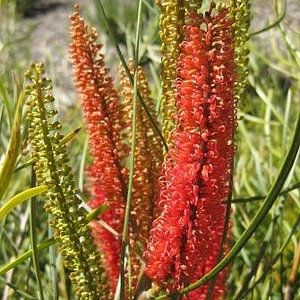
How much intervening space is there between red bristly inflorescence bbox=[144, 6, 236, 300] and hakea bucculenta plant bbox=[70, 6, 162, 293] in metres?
0.06

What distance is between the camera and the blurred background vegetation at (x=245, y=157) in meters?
0.55

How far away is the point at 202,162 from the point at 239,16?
8 centimetres

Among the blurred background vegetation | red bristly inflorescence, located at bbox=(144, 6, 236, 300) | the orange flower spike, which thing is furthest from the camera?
the blurred background vegetation

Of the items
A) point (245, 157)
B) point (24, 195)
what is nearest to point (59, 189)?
point (24, 195)

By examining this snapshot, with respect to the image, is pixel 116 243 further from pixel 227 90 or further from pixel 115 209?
pixel 227 90

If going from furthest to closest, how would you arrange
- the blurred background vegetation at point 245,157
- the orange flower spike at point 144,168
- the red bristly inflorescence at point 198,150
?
the blurred background vegetation at point 245,157 → the orange flower spike at point 144,168 → the red bristly inflorescence at point 198,150

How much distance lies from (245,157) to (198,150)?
869 millimetres

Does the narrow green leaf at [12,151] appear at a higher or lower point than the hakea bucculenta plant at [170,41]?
lower

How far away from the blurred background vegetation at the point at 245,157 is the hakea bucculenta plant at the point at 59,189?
0.03 meters

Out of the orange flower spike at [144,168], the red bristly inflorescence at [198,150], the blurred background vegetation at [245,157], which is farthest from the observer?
the blurred background vegetation at [245,157]

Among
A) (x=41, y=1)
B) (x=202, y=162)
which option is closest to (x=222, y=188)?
(x=202, y=162)

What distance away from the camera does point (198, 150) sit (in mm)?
355

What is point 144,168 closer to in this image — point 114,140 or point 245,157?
point 114,140

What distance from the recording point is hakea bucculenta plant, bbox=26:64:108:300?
38 centimetres
